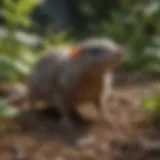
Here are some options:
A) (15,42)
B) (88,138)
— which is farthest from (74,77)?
(15,42)

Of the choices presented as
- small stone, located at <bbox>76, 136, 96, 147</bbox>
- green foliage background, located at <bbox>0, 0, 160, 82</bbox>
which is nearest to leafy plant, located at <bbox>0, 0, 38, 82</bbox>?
green foliage background, located at <bbox>0, 0, 160, 82</bbox>

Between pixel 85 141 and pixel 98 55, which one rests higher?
pixel 98 55

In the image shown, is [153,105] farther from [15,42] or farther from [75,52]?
[15,42]

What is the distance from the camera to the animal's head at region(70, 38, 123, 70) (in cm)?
355

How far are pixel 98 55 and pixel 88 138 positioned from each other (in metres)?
0.61

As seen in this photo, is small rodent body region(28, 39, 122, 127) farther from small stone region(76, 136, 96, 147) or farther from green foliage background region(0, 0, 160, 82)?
small stone region(76, 136, 96, 147)

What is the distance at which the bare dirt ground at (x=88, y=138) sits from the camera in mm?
2980

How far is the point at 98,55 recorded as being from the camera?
3639 mm

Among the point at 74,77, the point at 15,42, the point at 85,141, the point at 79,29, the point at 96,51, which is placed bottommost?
the point at 85,141

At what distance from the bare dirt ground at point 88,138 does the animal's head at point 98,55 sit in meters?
0.40

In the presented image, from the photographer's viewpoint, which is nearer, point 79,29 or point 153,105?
point 153,105

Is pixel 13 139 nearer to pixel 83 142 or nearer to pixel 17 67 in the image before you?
pixel 83 142

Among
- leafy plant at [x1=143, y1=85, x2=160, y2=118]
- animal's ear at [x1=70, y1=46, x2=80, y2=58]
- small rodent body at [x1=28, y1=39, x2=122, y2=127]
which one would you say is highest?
A: animal's ear at [x1=70, y1=46, x2=80, y2=58]

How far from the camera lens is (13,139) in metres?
3.25
